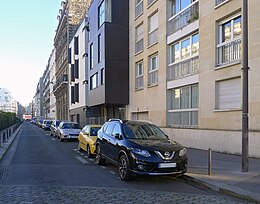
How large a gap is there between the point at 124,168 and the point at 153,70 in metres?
13.5

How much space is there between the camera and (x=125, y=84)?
2544cm

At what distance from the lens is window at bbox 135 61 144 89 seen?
23.3 m

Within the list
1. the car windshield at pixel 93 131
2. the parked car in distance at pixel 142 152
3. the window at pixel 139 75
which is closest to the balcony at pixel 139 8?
the window at pixel 139 75

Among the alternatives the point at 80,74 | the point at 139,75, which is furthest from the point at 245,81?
the point at 80,74

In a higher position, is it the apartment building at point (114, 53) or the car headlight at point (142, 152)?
the apartment building at point (114, 53)

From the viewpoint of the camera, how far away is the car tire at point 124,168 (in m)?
8.02

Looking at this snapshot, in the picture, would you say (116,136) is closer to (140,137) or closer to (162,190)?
(140,137)

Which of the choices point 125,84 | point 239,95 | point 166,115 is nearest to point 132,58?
point 125,84

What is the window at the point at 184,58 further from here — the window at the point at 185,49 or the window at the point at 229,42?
the window at the point at 229,42

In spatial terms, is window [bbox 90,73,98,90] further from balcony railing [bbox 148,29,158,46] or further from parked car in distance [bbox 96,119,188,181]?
parked car in distance [bbox 96,119,188,181]

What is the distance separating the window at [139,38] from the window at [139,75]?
114cm

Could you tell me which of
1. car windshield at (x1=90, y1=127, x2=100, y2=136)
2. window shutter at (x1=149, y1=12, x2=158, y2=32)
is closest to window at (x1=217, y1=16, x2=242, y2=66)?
car windshield at (x1=90, y1=127, x2=100, y2=136)

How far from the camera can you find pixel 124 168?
8.21 meters

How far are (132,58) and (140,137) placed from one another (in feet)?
54.0
